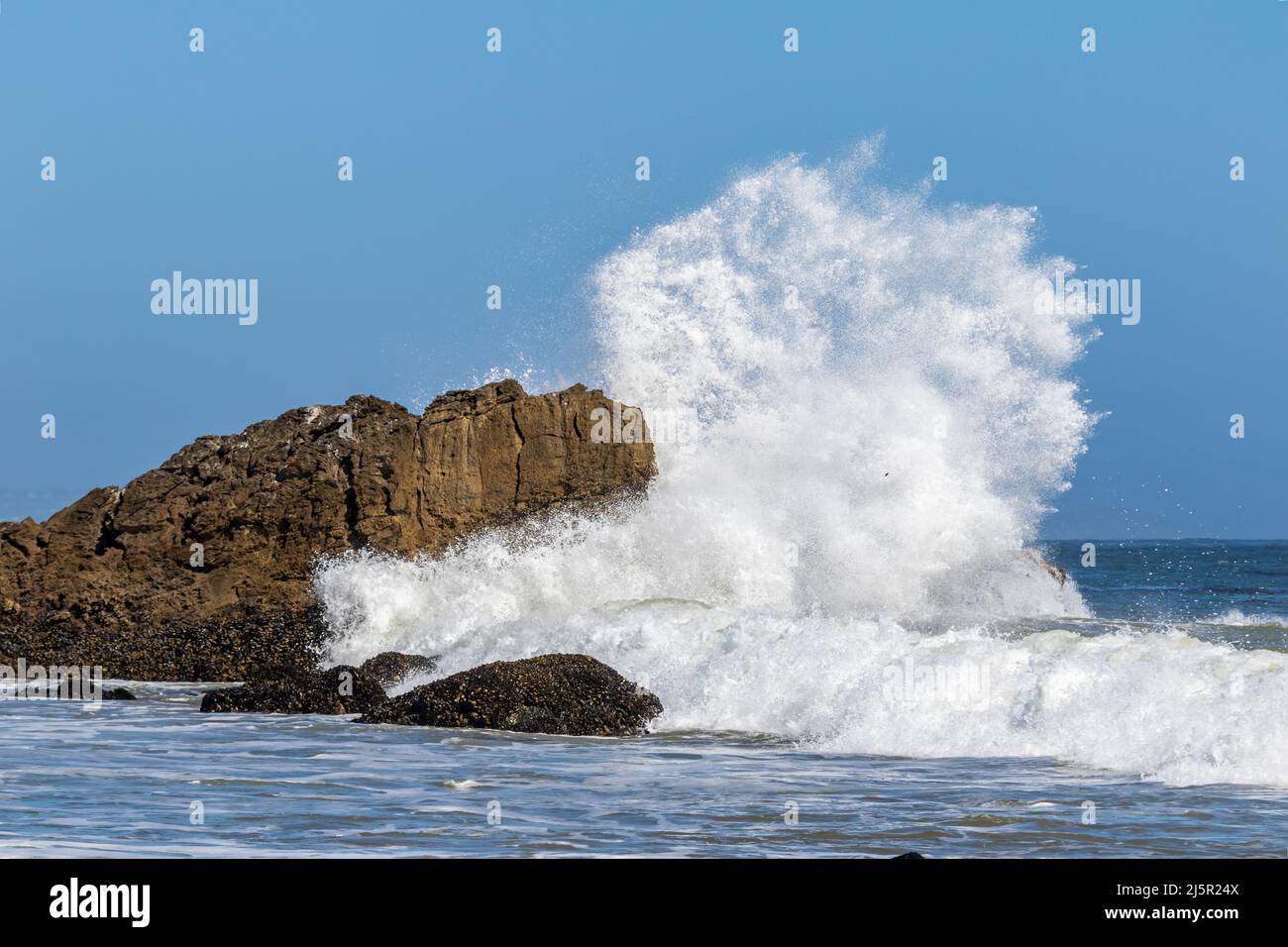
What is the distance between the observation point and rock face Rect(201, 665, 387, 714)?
14.9m

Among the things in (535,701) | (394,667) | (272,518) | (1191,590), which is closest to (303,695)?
(394,667)

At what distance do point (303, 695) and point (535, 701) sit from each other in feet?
9.88

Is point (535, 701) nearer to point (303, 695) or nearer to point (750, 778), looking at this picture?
point (303, 695)

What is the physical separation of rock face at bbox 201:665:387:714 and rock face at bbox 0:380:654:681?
3684 mm

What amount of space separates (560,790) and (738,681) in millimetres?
4666

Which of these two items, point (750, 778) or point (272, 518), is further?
point (272, 518)

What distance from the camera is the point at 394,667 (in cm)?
1641

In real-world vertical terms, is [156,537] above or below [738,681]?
above

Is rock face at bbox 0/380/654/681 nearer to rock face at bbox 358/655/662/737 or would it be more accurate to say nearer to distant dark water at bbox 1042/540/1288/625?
rock face at bbox 358/655/662/737

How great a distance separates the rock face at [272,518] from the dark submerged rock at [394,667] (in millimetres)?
3018
